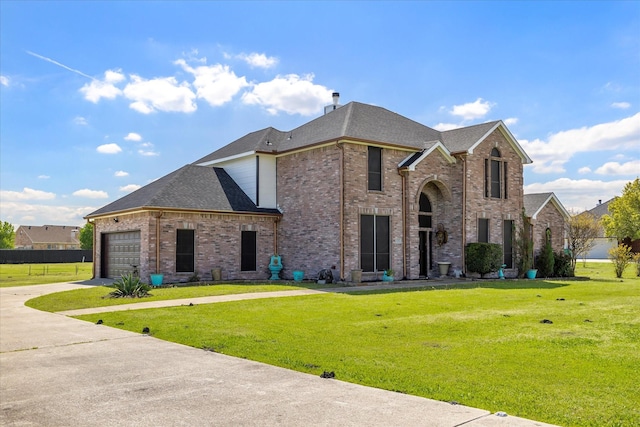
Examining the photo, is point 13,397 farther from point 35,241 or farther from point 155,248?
point 35,241

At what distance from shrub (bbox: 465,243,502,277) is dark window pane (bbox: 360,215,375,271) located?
16.4 ft

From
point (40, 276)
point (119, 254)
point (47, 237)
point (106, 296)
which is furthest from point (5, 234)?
point (106, 296)

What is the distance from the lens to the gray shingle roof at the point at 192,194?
23875 millimetres

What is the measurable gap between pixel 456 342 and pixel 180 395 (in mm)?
5075

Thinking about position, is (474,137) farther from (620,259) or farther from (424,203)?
(620,259)

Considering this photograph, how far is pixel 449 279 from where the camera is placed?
997 inches

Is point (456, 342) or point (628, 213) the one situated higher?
point (628, 213)

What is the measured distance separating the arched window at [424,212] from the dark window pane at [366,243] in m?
3.70

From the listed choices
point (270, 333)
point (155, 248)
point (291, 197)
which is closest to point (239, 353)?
point (270, 333)

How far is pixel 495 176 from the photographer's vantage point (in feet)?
91.7

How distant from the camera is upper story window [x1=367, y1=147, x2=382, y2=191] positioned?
23922 millimetres

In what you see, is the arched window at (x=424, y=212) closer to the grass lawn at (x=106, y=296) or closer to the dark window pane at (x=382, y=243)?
the dark window pane at (x=382, y=243)

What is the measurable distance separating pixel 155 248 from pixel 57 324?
404 inches

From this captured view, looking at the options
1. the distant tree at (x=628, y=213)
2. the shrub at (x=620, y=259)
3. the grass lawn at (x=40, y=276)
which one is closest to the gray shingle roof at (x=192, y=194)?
the grass lawn at (x=40, y=276)
